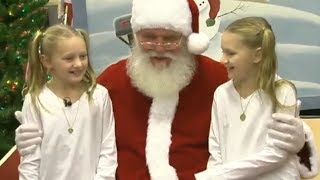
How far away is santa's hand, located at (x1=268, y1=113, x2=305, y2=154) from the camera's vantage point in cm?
178

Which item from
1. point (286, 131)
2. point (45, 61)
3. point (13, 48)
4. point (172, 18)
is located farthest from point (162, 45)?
point (13, 48)

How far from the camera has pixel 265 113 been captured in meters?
1.83

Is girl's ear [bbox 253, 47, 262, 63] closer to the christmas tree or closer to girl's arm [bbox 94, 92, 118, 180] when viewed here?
girl's arm [bbox 94, 92, 118, 180]

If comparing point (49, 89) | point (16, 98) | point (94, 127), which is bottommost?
point (16, 98)

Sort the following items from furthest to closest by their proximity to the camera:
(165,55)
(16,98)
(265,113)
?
1. (16,98)
2. (165,55)
3. (265,113)

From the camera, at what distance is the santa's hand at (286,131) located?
178 cm

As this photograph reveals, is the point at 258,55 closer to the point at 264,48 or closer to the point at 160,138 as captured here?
the point at 264,48

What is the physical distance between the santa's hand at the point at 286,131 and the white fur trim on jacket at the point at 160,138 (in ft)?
1.27

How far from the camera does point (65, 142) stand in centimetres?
186

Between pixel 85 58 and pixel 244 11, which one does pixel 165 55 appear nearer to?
pixel 85 58

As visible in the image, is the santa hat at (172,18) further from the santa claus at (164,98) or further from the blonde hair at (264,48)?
the blonde hair at (264,48)

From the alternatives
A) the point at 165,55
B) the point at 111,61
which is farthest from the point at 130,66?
the point at 111,61

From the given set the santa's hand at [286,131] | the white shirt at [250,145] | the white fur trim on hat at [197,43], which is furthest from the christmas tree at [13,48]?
the santa's hand at [286,131]

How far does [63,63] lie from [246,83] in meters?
0.60
